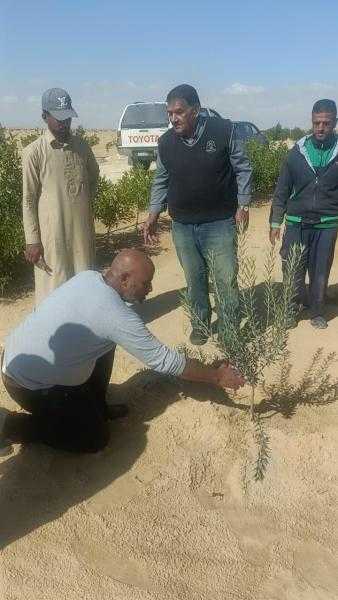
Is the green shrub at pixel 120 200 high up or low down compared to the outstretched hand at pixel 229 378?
down

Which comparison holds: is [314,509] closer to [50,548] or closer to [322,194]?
[50,548]

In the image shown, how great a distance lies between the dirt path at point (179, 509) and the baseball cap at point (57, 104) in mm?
1878

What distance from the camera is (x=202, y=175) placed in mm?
3430

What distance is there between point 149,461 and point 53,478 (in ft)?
1.71

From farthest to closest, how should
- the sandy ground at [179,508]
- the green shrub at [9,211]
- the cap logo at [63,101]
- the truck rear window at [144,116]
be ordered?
the truck rear window at [144,116] < the green shrub at [9,211] < the cap logo at [63,101] < the sandy ground at [179,508]

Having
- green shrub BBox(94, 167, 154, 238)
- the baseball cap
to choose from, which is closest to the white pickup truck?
green shrub BBox(94, 167, 154, 238)

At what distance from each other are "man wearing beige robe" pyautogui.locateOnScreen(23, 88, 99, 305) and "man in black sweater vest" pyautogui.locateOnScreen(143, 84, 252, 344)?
20.7 inches

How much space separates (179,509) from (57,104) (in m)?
2.60

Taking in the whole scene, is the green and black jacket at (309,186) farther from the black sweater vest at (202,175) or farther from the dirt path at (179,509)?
the dirt path at (179,509)

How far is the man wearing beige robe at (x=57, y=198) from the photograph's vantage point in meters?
3.55

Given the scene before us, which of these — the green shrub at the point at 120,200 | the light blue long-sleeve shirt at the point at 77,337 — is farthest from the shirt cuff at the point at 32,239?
the green shrub at the point at 120,200

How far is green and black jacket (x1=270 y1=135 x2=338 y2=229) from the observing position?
381 cm

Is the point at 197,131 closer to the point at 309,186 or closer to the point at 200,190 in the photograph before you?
the point at 200,190

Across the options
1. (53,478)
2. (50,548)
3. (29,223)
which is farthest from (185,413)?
(29,223)
